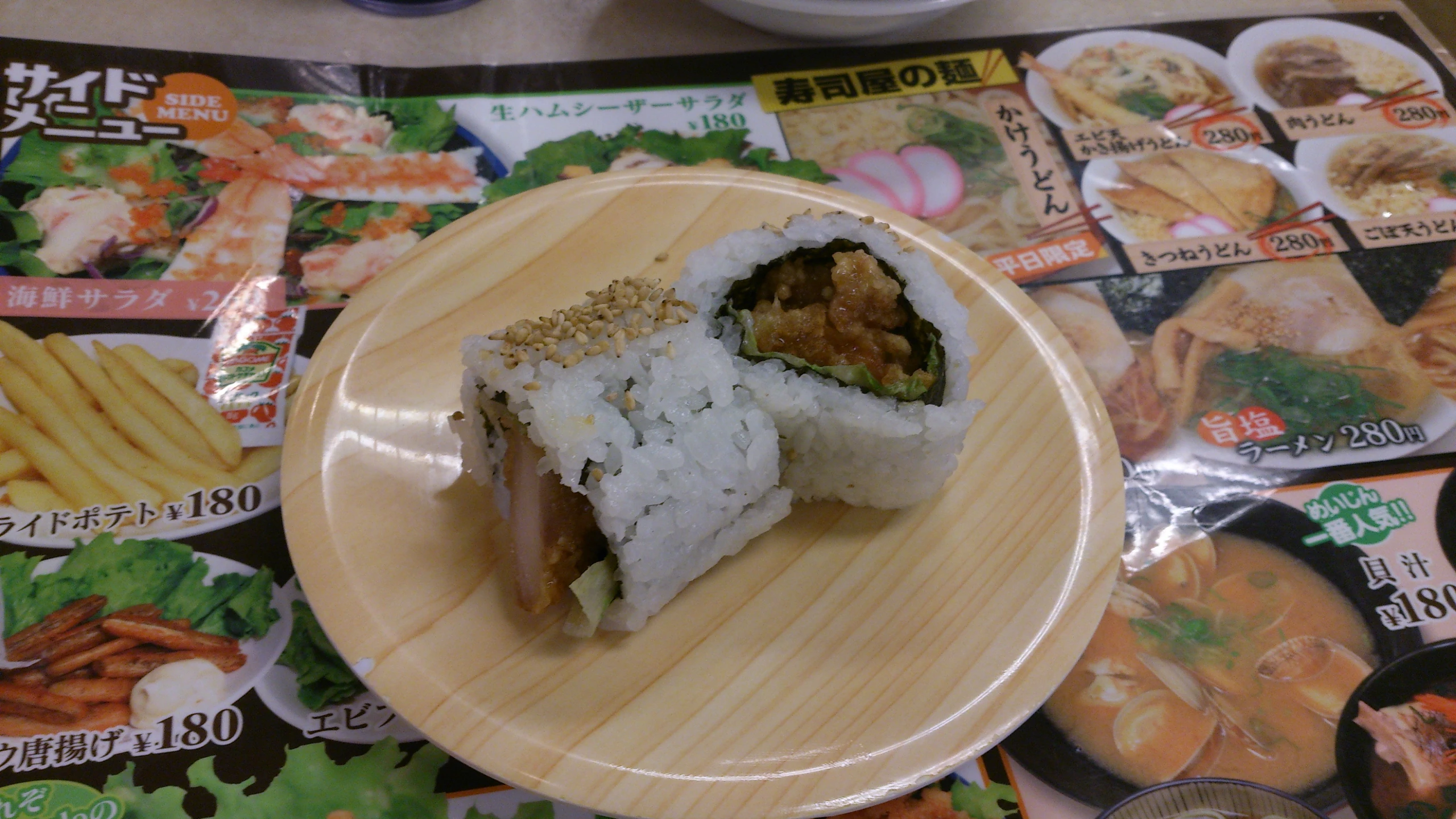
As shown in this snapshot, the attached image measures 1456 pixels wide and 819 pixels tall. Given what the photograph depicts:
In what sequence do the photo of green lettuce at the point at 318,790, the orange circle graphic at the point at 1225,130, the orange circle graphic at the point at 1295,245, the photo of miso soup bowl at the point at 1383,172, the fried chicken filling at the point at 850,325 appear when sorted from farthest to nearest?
the orange circle graphic at the point at 1225,130
the photo of miso soup bowl at the point at 1383,172
the orange circle graphic at the point at 1295,245
the fried chicken filling at the point at 850,325
the photo of green lettuce at the point at 318,790

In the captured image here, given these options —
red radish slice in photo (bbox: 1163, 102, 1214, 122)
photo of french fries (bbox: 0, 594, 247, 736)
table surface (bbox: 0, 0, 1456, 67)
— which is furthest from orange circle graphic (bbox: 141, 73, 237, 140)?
red radish slice in photo (bbox: 1163, 102, 1214, 122)

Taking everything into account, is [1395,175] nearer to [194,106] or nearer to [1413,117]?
[1413,117]

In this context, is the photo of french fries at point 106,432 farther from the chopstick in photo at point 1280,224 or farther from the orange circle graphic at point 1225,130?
the orange circle graphic at point 1225,130

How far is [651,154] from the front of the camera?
9.15ft

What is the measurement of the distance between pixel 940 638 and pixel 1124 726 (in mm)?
519

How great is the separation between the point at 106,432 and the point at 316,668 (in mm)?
791

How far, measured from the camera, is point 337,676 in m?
1.78

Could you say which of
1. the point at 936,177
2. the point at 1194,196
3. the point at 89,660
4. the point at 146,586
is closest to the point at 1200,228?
the point at 1194,196

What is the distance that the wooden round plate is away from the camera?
149 centimetres

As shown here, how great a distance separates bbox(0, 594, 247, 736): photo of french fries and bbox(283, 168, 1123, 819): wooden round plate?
420 mm

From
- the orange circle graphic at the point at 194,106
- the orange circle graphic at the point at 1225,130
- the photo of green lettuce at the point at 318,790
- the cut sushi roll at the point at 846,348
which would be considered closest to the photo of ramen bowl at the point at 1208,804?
the cut sushi roll at the point at 846,348

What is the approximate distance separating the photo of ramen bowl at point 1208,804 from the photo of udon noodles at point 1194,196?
5.37ft

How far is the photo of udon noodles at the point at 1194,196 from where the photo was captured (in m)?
2.78

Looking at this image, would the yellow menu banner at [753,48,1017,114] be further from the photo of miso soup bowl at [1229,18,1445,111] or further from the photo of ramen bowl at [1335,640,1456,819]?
the photo of ramen bowl at [1335,640,1456,819]
